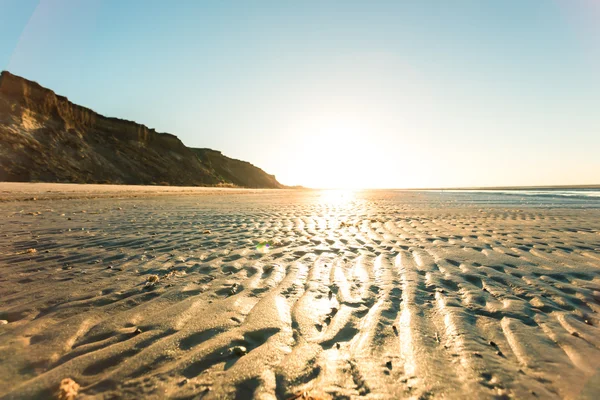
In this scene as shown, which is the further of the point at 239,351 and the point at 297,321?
the point at 297,321

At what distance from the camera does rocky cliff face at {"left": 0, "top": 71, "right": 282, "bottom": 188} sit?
108 ft

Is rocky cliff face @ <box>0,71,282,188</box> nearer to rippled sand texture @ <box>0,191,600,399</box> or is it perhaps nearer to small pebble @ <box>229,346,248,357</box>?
rippled sand texture @ <box>0,191,600,399</box>

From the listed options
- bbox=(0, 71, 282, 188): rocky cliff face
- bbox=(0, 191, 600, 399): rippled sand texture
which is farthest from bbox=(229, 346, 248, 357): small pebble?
bbox=(0, 71, 282, 188): rocky cliff face

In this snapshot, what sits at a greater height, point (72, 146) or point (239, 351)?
point (72, 146)

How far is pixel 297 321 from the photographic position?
2.73 meters

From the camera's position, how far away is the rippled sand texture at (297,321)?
1890 millimetres

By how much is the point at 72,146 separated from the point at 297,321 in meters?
50.0

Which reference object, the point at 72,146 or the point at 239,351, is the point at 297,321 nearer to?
the point at 239,351

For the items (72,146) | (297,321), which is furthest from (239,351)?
(72,146)

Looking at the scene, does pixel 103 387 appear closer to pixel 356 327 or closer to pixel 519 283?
pixel 356 327

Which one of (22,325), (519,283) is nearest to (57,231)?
(22,325)

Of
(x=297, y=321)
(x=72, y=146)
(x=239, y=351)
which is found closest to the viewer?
(x=239, y=351)

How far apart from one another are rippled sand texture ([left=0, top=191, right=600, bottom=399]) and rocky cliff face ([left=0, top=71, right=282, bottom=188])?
3648 centimetres

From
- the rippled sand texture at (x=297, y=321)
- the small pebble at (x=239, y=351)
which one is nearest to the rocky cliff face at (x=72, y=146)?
the rippled sand texture at (x=297, y=321)
